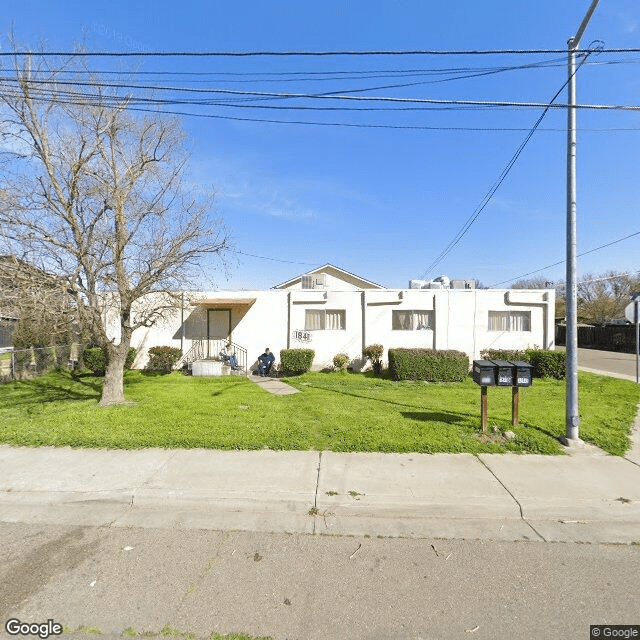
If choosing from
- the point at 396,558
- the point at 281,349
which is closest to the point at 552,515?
the point at 396,558

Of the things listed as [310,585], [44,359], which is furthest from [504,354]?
[44,359]

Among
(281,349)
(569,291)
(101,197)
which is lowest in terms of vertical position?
(281,349)

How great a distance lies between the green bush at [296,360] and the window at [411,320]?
12.3ft

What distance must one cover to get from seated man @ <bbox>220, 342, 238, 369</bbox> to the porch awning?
1639mm

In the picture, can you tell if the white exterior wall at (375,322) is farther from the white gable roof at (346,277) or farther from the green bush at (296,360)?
the white gable roof at (346,277)

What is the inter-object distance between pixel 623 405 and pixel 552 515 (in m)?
6.72

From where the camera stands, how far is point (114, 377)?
7801mm

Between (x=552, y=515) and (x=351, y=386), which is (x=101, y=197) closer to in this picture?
(x=351, y=386)

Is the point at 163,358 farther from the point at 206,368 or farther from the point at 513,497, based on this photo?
the point at 513,497

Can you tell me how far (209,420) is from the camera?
6531 mm

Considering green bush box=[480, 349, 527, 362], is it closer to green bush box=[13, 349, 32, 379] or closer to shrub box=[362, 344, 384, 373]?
shrub box=[362, 344, 384, 373]

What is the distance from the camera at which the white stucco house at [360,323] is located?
13.7m

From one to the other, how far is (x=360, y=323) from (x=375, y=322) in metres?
0.60

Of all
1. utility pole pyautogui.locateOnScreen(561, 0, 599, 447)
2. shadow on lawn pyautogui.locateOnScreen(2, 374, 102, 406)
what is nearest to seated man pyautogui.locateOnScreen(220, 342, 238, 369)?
shadow on lawn pyautogui.locateOnScreen(2, 374, 102, 406)
